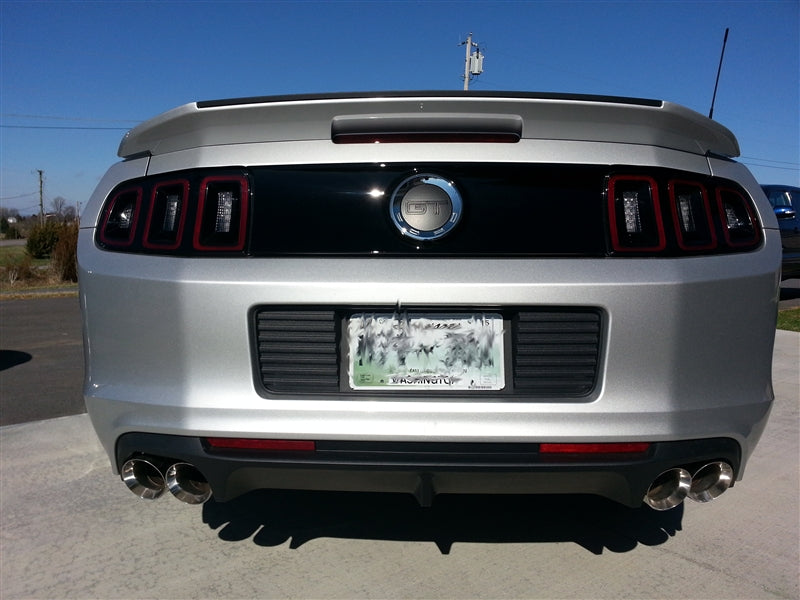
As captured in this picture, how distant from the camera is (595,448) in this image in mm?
1972

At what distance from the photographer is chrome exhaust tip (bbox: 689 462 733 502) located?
209cm

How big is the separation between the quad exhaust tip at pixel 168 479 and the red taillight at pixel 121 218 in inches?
27.9

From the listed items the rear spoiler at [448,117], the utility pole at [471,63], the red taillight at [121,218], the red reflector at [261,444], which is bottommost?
the red reflector at [261,444]

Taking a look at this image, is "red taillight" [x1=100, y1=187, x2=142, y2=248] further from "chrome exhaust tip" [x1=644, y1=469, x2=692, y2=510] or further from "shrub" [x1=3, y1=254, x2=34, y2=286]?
"shrub" [x1=3, y1=254, x2=34, y2=286]

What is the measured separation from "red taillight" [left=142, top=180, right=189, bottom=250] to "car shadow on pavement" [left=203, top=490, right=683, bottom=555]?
1.34 m

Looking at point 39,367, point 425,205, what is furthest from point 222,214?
point 39,367

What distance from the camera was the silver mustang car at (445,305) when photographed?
1.95 m

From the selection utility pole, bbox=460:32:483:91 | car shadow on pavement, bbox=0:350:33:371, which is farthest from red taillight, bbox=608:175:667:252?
utility pole, bbox=460:32:483:91

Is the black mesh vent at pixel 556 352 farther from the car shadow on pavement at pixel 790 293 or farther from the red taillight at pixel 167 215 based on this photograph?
the car shadow on pavement at pixel 790 293

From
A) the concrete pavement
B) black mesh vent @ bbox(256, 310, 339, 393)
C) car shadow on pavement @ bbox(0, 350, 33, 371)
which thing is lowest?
car shadow on pavement @ bbox(0, 350, 33, 371)

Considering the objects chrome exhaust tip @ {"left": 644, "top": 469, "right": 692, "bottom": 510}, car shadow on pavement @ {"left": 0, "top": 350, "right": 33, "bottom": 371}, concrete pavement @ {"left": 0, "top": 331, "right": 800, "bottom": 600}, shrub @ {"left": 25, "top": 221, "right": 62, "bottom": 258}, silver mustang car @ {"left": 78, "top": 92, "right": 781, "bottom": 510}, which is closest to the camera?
silver mustang car @ {"left": 78, "top": 92, "right": 781, "bottom": 510}

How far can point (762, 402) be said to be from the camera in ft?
6.88

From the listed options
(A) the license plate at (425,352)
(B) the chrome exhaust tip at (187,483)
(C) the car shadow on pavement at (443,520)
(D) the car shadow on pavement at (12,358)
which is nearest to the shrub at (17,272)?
(D) the car shadow on pavement at (12,358)

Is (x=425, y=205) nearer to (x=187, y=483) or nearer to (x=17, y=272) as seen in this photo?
(x=187, y=483)
